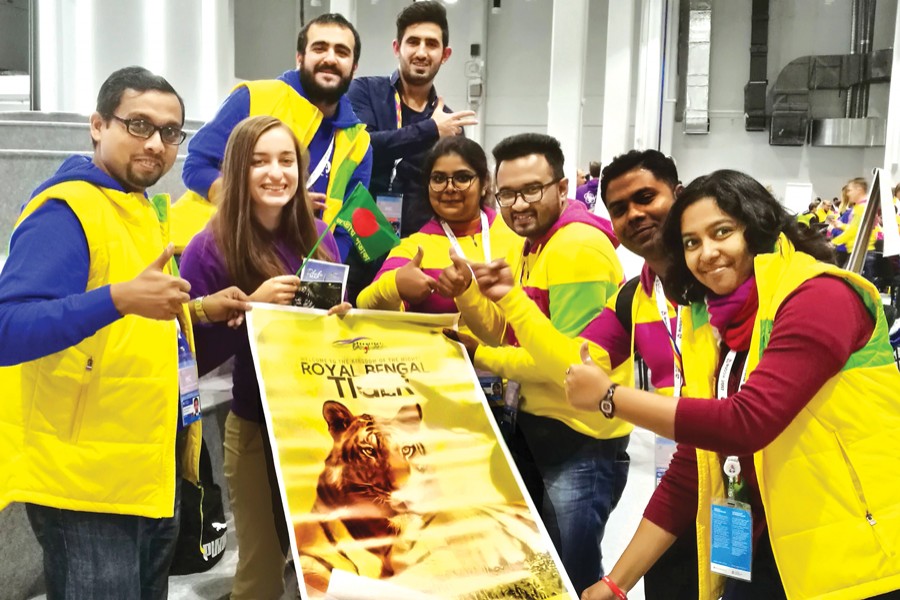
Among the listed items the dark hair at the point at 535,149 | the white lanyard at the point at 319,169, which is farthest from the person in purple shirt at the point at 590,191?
the dark hair at the point at 535,149

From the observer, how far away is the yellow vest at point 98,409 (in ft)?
5.21

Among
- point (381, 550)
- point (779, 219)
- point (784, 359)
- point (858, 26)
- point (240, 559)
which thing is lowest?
point (240, 559)

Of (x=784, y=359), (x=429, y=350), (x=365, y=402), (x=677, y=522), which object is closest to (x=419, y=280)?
(x=429, y=350)

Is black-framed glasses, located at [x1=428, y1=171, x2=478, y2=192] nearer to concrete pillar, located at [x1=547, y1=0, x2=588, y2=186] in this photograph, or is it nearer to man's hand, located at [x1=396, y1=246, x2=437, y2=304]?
man's hand, located at [x1=396, y1=246, x2=437, y2=304]

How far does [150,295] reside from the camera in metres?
1.49

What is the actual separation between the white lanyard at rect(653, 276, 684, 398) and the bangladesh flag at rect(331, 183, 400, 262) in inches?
28.6

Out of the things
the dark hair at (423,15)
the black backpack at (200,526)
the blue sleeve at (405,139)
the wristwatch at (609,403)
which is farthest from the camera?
the dark hair at (423,15)

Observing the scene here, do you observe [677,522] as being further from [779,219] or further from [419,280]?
[419,280]

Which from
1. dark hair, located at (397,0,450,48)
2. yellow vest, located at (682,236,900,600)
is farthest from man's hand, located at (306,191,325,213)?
yellow vest, located at (682,236,900,600)

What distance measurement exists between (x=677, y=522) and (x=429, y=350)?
2.40ft

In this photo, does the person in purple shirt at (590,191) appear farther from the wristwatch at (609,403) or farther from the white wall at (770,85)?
the wristwatch at (609,403)

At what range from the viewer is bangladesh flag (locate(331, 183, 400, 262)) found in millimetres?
2160

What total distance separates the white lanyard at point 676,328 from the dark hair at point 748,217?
0.13 metres

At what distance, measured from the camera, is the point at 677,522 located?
1.83m
